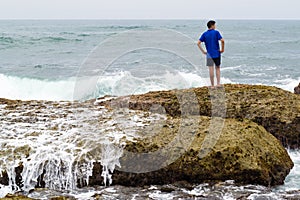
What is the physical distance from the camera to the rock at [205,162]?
19.7ft

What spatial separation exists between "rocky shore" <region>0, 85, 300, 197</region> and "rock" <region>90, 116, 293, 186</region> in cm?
1

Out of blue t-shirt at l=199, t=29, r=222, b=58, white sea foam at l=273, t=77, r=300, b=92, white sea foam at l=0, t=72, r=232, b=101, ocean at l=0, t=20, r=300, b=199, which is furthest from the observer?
white sea foam at l=273, t=77, r=300, b=92

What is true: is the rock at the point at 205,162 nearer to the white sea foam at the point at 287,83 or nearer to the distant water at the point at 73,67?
the distant water at the point at 73,67

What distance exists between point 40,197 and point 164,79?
12695 millimetres

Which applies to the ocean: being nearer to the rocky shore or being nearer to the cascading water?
the rocky shore

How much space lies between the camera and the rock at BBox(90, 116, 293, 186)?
6.02 m

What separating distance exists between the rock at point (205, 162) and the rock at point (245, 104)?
4.73 feet

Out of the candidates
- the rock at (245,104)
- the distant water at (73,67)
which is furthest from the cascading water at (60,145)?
the distant water at (73,67)

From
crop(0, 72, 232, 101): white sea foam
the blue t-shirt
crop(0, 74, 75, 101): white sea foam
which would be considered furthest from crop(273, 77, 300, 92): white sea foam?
the blue t-shirt

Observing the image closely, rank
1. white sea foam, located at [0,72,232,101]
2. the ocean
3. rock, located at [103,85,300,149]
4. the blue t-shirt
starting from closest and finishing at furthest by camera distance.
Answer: rock, located at [103,85,300,149]
the blue t-shirt
white sea foam, located at [0,72,232,101]
the ocean

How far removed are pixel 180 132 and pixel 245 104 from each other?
2110mm

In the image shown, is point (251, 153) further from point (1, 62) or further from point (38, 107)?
point (1, 62)

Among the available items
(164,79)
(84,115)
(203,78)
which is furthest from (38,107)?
(203,78)

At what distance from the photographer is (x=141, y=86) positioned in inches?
661
